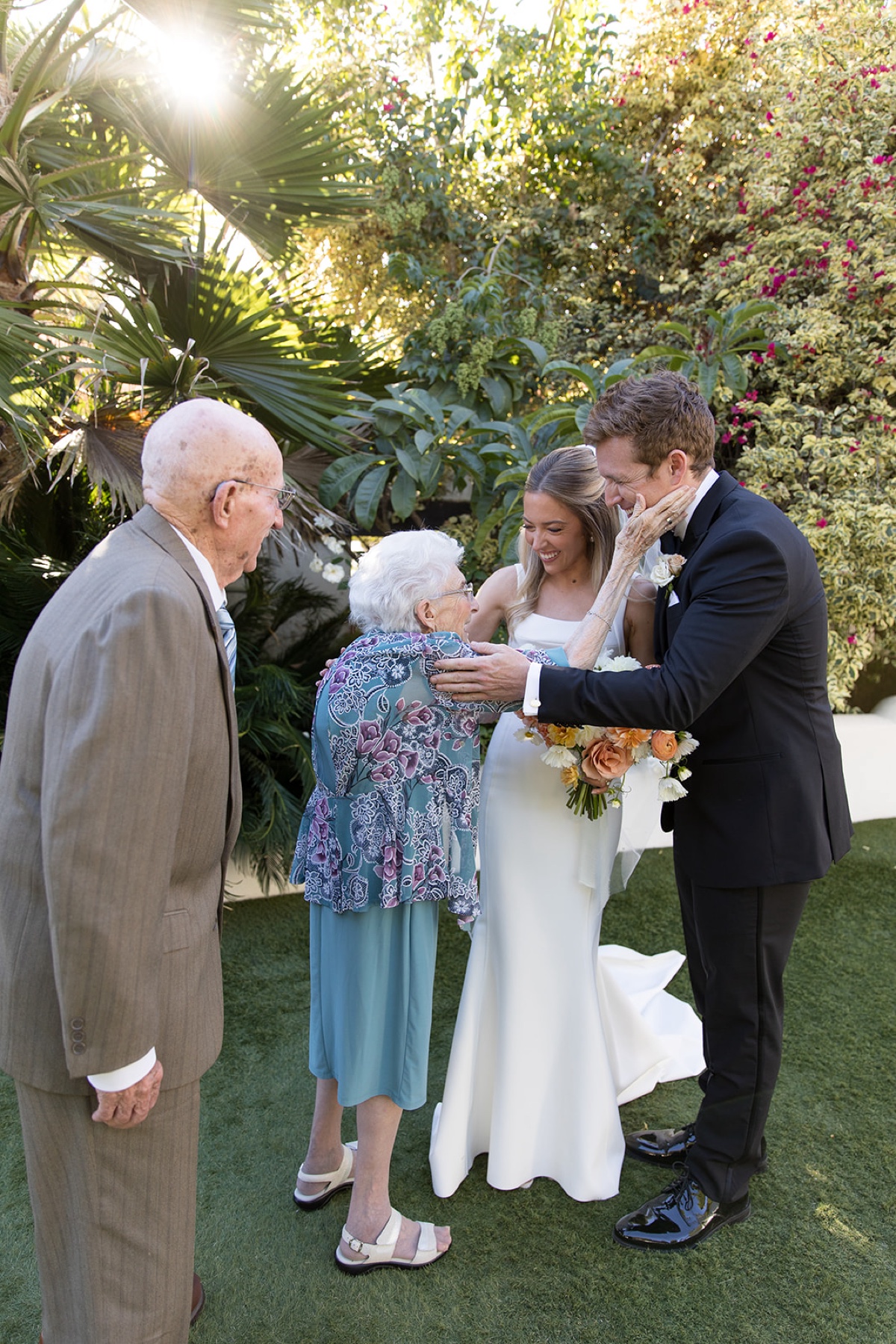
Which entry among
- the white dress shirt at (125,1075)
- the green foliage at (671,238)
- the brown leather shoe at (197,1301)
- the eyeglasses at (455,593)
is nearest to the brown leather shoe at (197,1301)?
the brown leather shoe at (197,1301)

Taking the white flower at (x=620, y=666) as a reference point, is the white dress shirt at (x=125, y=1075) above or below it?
below

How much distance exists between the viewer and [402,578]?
211 cm

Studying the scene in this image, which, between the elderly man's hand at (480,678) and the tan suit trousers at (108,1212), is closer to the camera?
the tan suit trousers at (108,1212)

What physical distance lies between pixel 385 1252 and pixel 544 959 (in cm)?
86

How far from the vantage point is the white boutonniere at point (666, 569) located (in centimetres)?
227

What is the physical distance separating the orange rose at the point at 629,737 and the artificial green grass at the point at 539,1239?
0.62 metres

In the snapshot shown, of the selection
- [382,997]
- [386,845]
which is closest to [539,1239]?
[382,997]

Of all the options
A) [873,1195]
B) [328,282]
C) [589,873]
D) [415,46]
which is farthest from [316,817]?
[415,46]

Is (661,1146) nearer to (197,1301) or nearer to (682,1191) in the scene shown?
(682,1191)

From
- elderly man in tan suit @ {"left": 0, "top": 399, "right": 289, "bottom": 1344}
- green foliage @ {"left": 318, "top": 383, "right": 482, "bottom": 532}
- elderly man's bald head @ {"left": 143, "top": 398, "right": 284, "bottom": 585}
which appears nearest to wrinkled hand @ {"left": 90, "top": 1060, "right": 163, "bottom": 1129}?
elderly man in tan suit @ {"left": 0, "top": 399, "right": 289, "bottom": 1344}

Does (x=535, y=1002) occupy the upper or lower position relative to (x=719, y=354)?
lower

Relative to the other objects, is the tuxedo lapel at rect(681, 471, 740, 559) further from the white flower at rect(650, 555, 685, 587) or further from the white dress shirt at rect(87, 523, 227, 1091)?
the white dress shirt at rect(87, 523, 227, 1091)

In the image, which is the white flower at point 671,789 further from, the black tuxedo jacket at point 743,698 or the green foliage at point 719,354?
the green foliage at point 719,354

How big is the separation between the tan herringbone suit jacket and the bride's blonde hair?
4.46 ft
